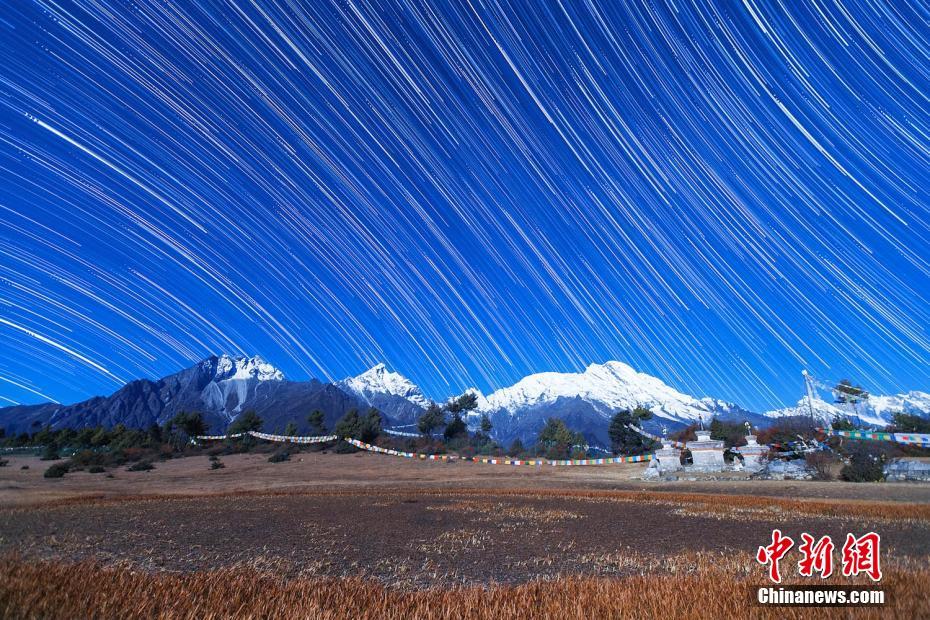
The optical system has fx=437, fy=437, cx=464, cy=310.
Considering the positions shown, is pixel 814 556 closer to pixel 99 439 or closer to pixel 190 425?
pixel 190 425

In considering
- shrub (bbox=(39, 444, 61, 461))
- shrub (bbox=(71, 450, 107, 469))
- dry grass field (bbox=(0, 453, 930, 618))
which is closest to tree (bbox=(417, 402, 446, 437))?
shrub (bbox=(71, 450, 107, 469))

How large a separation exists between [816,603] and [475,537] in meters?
10.9

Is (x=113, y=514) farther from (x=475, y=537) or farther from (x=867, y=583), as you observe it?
(x=867, y=583)

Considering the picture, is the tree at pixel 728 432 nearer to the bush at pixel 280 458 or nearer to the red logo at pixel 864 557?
the bush at pixel 280 458

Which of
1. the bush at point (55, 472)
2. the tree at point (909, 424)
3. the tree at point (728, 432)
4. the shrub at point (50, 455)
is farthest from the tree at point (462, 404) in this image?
the tree at point (909, 424)

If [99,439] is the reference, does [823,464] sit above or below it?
above

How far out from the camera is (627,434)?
9012 centimetres

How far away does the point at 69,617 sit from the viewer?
143 inches

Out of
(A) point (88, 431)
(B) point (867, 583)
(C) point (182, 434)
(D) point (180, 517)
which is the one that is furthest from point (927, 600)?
(A) point (88, 431)

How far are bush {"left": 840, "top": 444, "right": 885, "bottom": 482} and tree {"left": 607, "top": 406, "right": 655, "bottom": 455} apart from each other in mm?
42734

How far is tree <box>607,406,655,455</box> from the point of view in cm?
8694

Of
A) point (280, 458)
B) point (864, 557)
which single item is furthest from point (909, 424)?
point (280, 458)

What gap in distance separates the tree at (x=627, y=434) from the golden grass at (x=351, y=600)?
286 ft

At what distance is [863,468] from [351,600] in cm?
5207
